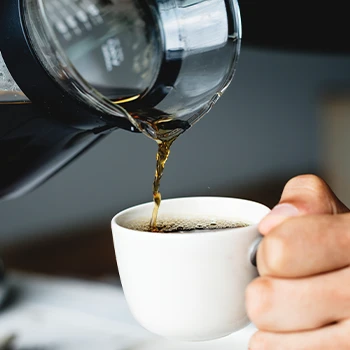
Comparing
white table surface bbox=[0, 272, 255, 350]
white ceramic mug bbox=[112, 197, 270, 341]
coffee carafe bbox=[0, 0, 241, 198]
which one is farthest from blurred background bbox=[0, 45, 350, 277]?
white ceramic mug bbox=[112, 197, 270, 341]

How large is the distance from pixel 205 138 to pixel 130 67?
186cm

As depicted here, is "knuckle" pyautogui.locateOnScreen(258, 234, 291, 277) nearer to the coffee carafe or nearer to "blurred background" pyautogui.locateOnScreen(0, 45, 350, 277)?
the coffee carafe

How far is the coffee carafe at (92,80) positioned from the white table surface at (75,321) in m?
0.21

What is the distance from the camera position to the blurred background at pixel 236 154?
167 cm

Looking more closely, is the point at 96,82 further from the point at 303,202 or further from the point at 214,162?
the point at 214,162

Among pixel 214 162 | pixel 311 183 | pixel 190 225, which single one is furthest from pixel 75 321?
pixel 214 162

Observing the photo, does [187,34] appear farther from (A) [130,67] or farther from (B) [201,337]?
(B) [201,337]

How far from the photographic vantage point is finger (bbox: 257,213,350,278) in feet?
1.42

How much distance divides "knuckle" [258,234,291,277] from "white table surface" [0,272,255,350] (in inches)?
11.6

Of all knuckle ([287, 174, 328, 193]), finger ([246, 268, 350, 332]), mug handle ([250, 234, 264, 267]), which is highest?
knuckle ([287, 174, 328, 193])

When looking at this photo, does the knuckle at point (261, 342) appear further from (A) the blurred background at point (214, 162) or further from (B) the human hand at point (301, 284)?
(A) the blurred background at point (214, 162)

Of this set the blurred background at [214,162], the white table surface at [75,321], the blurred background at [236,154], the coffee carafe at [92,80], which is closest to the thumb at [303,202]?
the coffee carafe at [92,80]

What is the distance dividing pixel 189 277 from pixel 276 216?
0.26 feet

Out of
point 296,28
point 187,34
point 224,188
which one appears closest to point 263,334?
point 187,34
